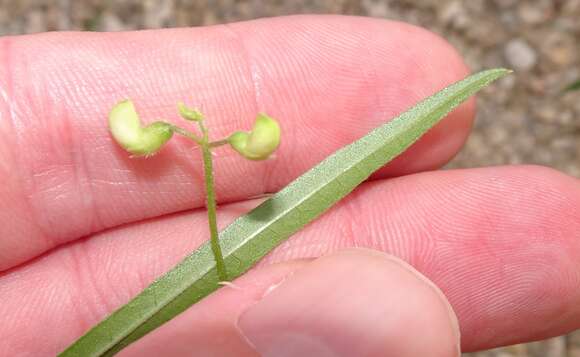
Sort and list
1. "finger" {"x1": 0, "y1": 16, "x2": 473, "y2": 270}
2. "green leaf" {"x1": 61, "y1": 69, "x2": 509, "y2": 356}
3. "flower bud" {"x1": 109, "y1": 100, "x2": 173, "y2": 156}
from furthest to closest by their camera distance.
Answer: "finger" {"x1": 0, "y1": 16, "x2": 473, "y2": 270} → "green leaf" {"x1": 61, "y1": 69, "x2": 509, "y2": 356} → "flower bud" {"x1": 109, "y1": 100, "x2": 173, "y2": 156}

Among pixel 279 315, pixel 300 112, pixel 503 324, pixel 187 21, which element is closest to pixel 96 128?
pixel 300 112

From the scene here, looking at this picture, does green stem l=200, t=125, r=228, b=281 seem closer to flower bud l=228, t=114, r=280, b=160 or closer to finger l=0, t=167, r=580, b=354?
flower bud l=228, t=114, r=280, b=160

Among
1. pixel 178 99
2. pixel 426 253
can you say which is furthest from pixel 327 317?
pixel 178 99

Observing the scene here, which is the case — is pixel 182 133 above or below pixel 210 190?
above

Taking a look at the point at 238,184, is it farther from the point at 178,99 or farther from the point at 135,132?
the point at 135,132

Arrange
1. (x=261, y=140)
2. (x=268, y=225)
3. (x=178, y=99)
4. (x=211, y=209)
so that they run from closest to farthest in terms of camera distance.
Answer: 1. (x=261, y=140)
2. (x=211, y=209)
3. (x=268, y=225)
4. (x=178, y=99)

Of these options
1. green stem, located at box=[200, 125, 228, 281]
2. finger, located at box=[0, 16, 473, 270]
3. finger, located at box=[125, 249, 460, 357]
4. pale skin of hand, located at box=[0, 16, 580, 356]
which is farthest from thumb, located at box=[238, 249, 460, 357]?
finger, located at box=[0, 16, 473, 270]

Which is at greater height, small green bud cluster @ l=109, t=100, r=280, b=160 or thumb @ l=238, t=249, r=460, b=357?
small green bud cluster @ l=109, t=100, r=280, b=160
